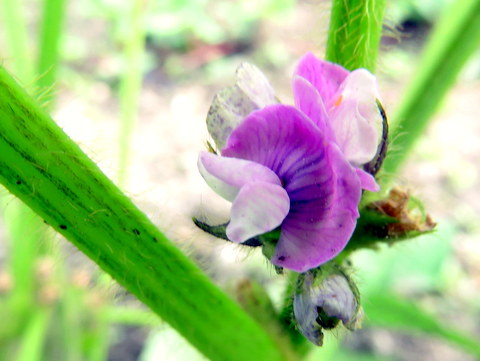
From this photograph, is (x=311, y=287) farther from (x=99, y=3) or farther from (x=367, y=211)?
(x=99, y=3)

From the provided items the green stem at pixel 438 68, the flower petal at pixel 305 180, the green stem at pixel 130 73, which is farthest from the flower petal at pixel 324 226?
the green stem at pixel 130 73

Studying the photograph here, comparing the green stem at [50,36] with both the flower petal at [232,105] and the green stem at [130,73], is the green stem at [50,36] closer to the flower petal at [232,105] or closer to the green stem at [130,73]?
the green stem at [130,73]

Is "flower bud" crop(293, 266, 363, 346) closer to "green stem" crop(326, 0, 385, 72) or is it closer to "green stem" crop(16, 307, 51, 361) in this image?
"green stem" crop(326, 0, 385, 72)

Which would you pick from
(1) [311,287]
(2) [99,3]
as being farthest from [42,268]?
(2) [99,3]

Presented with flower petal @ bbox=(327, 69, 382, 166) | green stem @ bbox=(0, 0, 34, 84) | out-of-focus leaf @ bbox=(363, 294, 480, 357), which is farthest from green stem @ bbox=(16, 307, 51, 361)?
flower petal @ bbox=(327, 69, 382, 166)

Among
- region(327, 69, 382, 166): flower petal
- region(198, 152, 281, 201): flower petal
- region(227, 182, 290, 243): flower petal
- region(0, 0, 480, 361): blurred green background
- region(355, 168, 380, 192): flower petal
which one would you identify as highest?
Answer: region(198, 152, 281, 201): flower petal

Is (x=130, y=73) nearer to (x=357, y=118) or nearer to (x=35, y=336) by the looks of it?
(x=35, y=336)

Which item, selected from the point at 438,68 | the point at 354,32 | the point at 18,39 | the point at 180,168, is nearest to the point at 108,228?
the point at 354,32
